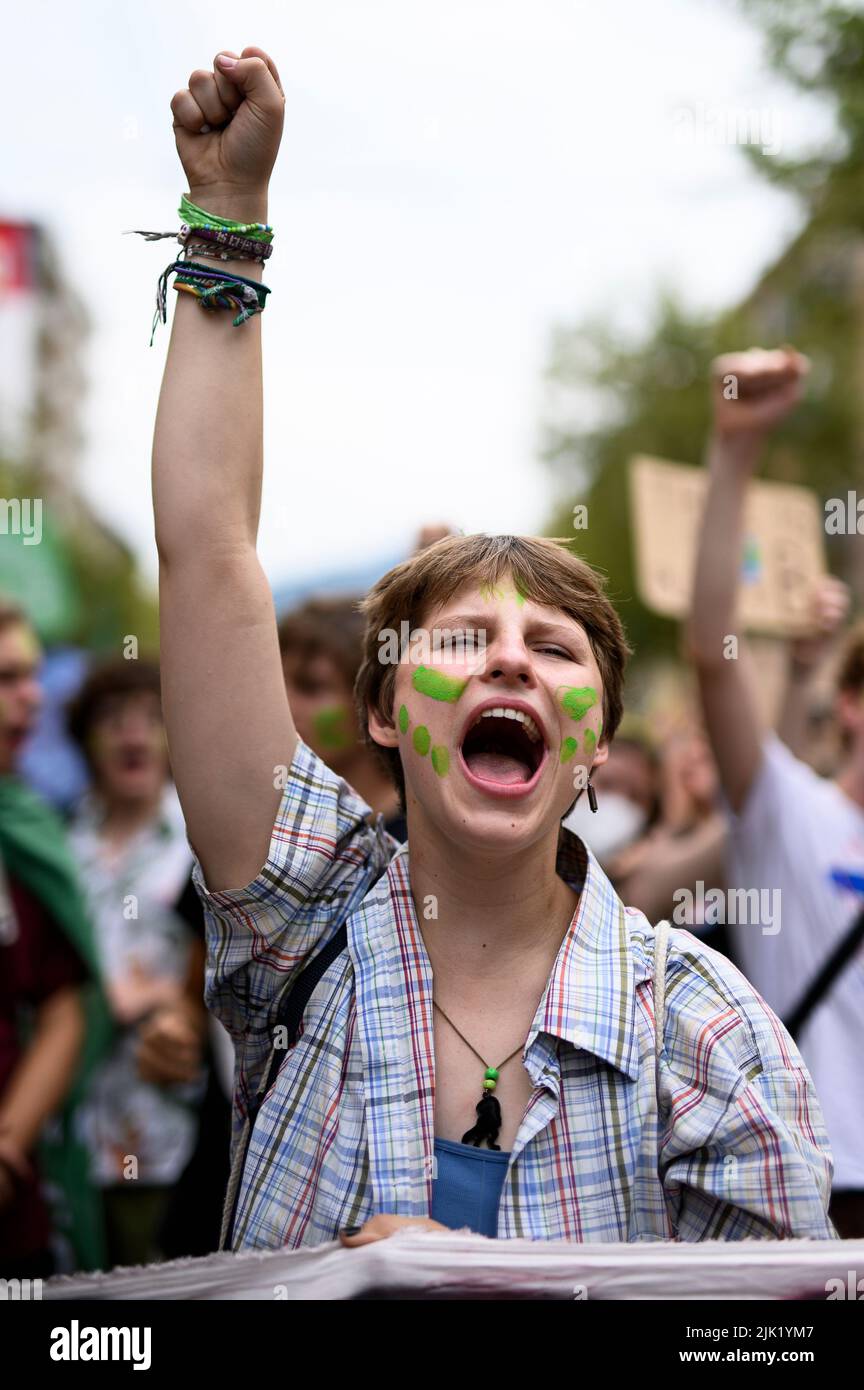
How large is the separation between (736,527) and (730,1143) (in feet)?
5.98

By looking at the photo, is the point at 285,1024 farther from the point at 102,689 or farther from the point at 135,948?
the point at 102,689

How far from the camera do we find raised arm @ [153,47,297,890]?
1.68m

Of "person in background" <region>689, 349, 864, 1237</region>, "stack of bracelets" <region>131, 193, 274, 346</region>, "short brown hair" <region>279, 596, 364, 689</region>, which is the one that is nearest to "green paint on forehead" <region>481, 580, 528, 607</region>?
"stack of bracelets" <region>131, 193, 274, 346</region>

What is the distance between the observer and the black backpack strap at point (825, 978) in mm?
2945

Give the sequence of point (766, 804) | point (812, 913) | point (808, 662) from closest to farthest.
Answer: point (812, 913), point (766, 804), point (808, 662)

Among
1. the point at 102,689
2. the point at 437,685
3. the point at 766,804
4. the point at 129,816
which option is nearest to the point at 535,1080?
the point at 437,685

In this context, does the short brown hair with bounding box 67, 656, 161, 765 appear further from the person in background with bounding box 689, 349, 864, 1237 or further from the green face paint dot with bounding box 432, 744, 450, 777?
the green face paint dot with bounding box 432, 744, 450, 777

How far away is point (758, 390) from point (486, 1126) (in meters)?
1.88

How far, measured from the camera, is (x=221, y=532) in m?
1.69

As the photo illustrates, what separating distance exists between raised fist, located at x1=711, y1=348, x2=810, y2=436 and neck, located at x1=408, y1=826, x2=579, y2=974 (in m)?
1.52

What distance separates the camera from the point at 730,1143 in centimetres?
156

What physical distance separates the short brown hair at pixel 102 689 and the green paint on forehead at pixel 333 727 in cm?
173

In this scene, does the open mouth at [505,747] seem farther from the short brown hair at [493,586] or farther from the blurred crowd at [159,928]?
the blurred crowd at [159,928]
